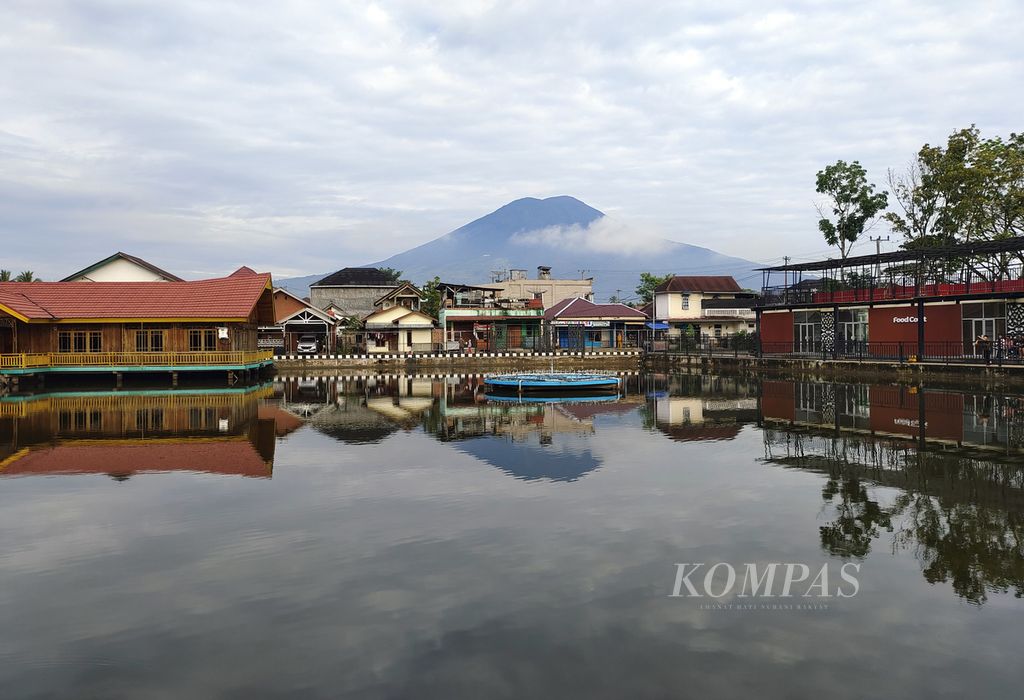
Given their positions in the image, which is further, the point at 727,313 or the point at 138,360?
the point at 727,313

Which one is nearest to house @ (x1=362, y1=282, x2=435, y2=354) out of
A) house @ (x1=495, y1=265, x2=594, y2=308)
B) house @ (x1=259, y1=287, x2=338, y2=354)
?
house @ (x1=259, y1=287, x2=338, y2=354)

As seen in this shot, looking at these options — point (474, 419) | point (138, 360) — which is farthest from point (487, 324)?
point (474, 419)

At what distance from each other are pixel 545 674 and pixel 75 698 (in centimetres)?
436

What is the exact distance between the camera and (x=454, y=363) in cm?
5662

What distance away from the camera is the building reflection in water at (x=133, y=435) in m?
16.6

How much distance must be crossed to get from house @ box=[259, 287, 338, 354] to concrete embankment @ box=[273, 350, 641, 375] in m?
6.15

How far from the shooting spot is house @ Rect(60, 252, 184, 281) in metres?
52.8

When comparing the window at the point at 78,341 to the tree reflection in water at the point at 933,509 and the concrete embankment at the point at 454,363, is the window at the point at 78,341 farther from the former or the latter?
the tree reflection in water at the point at 933,509

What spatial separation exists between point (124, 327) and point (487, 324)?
3257 cm

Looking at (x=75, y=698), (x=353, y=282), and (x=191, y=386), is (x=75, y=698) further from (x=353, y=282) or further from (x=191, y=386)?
(x=353, y=282)

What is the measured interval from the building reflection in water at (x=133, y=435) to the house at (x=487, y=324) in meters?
32.9

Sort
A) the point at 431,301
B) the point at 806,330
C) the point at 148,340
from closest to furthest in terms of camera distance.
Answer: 1. the point at 148,340
2. the point at 806,330
3. the point at 431,301

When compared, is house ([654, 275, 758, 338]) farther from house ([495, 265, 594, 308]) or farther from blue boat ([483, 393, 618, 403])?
blue boat ([483, 393, 618, 403])

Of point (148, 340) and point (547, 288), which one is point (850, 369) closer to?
point (148, 340)
